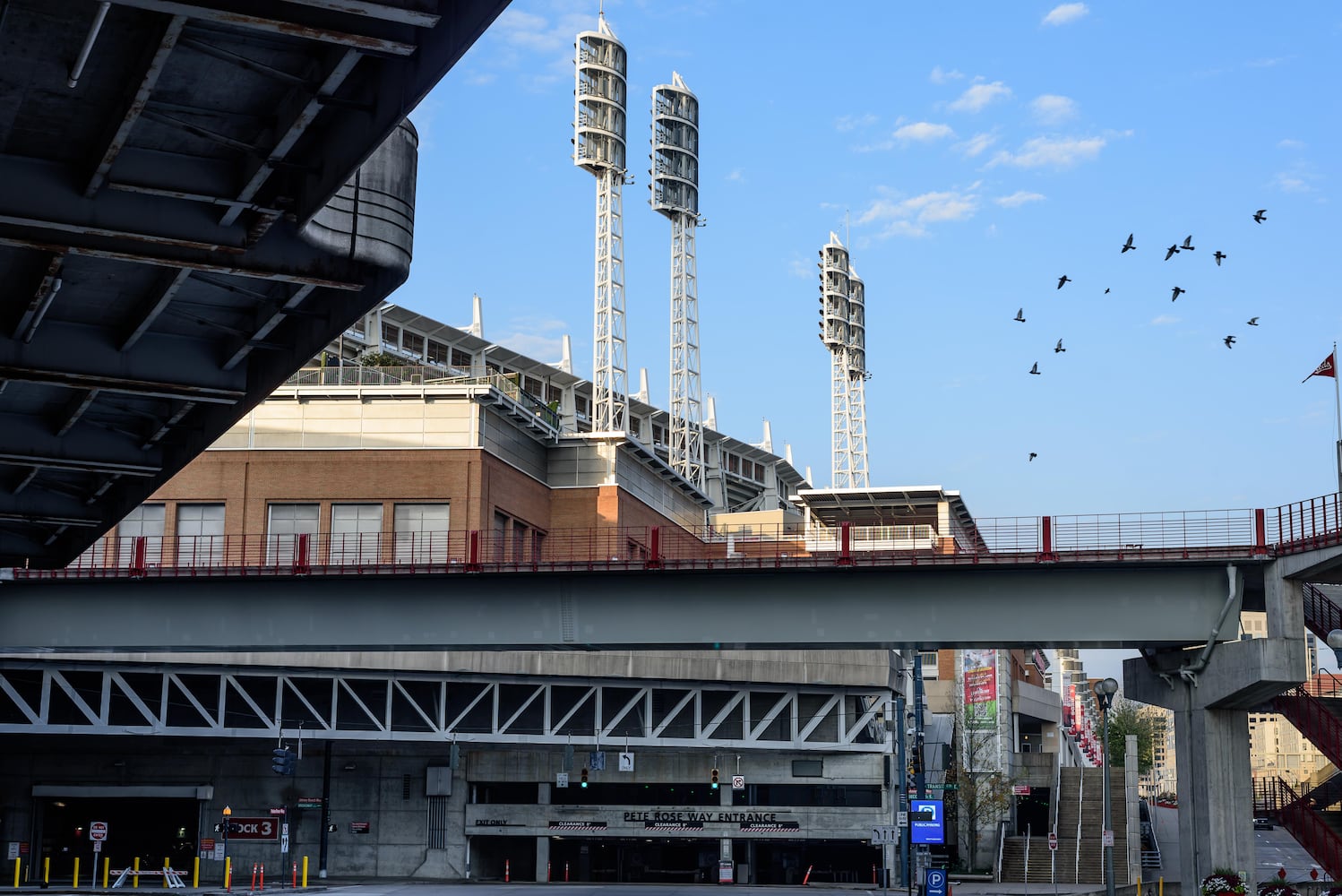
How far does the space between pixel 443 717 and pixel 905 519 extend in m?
45.0

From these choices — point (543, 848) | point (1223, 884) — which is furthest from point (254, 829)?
point (1223, 884)

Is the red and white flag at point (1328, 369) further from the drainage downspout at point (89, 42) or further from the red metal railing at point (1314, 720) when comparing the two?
the drainage downspout at point (89, 42)

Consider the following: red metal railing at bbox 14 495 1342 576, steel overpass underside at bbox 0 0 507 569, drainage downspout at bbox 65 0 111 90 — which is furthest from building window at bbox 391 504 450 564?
drainage downspout at bbox 65 0 111 90

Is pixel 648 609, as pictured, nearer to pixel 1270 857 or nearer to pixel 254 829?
pixel 254 829

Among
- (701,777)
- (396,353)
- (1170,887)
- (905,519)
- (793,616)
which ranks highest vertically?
(396,353)

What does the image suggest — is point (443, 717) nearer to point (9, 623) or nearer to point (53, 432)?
point (9, 623)

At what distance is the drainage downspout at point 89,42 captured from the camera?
36.5 ft

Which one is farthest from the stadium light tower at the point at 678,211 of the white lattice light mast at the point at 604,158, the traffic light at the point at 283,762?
the traffic light at the point at 283,762

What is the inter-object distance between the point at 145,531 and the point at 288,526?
5.83 m

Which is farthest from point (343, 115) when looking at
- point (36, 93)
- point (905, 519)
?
point (905, 519)

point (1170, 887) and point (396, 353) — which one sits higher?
point (396, 353)

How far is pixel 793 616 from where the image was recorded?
125ft

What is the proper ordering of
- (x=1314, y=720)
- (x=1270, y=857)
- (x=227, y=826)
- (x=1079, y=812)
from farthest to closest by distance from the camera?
(x=1079, y=812) < (x=1270, y=857) < (x=227, y=826) < (x=1314, y=720)

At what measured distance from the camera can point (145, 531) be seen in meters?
63.8
